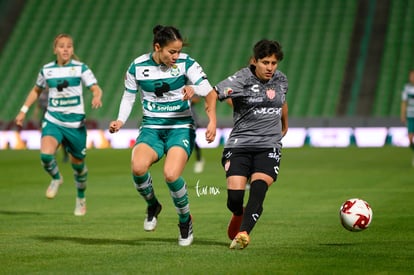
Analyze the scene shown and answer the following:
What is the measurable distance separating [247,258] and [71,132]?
19.1 ft

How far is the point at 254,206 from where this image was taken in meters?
10.5

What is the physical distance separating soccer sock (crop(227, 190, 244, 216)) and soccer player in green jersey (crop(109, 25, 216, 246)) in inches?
20.8

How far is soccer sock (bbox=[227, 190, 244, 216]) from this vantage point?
35.1 ft

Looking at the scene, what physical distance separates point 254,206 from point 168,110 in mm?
1554

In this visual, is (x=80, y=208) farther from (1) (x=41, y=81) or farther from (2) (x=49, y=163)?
(1) (x=41, y=81)

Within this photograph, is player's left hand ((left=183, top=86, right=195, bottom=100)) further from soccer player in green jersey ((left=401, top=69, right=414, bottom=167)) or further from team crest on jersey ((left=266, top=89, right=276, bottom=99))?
soccer player in green jersey ((left=401, top=69, right=414, bottom=167))

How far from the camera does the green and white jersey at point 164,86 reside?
36.7ft

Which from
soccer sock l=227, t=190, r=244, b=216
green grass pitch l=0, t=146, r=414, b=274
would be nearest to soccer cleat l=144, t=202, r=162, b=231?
green grass pitch l=0, t=146, r=414, b=274

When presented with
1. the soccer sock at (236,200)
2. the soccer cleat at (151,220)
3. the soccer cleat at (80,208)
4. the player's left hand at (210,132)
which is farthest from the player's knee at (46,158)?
the player's left hand at (210,132)

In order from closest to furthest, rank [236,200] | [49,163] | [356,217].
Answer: [236,200], [356,217], [49,163]

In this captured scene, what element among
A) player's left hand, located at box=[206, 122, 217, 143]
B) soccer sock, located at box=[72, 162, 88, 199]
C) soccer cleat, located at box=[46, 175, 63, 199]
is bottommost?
soccer cleat, located at box=[46, 175, 63, 199]

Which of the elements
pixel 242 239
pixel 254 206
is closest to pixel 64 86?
pixel 254 206

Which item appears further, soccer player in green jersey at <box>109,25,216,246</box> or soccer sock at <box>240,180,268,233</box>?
soccer player in green jersey at <box>109,25,216,246</box>

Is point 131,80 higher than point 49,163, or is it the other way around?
point 131,80
